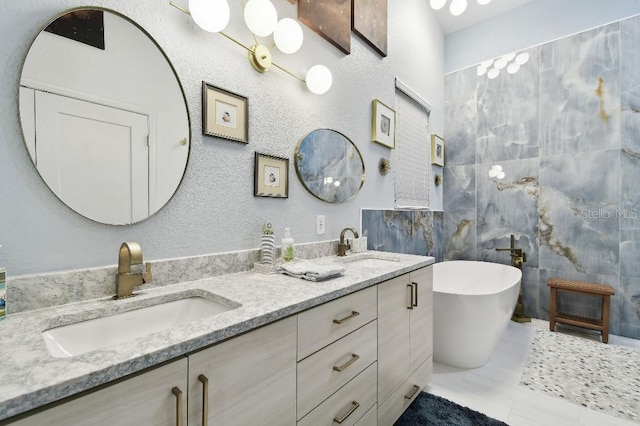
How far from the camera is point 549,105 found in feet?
9.82

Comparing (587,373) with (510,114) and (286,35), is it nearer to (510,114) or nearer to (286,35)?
(510,114)

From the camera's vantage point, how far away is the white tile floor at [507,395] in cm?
158

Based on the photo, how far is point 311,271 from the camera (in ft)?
3.99

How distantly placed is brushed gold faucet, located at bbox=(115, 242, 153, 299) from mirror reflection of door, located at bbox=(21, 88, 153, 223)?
A: 124mm

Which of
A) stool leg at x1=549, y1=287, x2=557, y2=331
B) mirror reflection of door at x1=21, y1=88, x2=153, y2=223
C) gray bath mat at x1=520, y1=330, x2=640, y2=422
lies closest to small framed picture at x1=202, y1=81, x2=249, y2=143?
mirror reflection of door at x1=21, y1=88, x2=153, y2=223

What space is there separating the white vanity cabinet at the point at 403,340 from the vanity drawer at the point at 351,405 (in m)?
0.08

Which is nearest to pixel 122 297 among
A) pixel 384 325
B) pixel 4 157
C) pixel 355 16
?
pixel 4 157

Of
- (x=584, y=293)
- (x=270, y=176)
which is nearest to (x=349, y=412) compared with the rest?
(x=270, y=176)

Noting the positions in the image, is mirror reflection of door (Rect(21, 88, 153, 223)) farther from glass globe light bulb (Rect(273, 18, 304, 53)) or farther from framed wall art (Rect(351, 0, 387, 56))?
framed wall art (Rect(351, 0, 387, 56))

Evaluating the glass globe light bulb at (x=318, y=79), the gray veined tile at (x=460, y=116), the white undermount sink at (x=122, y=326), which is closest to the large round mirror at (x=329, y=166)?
the glass globe light bulb at (x=318, y=79)

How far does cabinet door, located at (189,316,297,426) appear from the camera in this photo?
67cm

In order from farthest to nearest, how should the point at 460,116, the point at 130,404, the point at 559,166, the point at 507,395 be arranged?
the point at 460,116 → the point at 559,166 → the point at 507,395 → the point at 130,404

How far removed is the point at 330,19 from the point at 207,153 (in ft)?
4.34

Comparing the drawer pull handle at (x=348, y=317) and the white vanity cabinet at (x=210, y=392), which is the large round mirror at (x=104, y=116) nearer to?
the white vanity cabinet at (x=210, y=392)
